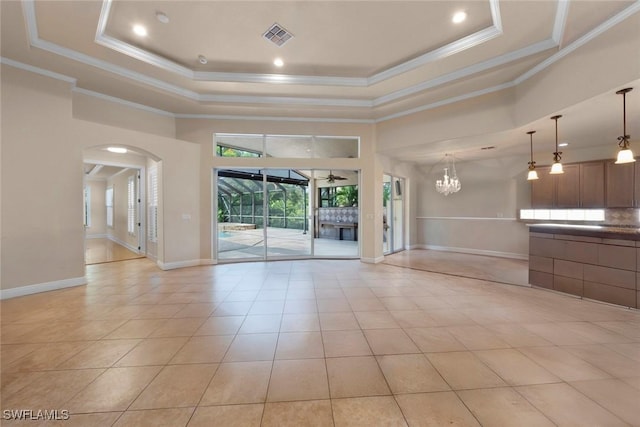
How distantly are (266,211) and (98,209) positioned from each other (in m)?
9.92

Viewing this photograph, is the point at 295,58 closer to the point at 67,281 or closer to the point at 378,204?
the point at 378,204

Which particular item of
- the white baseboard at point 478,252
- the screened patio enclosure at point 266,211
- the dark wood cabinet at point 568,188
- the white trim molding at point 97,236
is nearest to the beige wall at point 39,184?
the screened patio enclosure at point 266,211

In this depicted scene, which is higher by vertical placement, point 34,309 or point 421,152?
point 421,152

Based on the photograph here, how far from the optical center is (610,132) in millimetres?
4551

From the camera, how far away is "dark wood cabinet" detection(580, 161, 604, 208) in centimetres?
534

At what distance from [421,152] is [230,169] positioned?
4.66 m

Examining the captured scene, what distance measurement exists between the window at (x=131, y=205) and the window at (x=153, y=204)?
159 centimetres

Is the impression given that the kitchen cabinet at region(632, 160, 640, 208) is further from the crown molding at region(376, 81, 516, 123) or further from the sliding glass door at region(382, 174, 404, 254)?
the sliding glass door at region(382, 174, 404, 254)

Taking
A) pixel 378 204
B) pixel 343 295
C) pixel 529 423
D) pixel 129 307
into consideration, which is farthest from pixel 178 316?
pixel 378 204

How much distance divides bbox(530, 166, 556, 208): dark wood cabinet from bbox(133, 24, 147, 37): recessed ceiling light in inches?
328

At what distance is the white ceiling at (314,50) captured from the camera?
9.86 feet

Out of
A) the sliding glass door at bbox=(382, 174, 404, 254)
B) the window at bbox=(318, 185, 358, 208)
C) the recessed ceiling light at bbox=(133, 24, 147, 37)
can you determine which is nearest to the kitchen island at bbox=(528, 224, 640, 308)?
the sliding glass door at bbox=(382, 174, 404, 254)

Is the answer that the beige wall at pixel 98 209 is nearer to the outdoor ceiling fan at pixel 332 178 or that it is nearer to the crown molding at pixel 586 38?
the outdoor ceiling fan at pixel 332 178

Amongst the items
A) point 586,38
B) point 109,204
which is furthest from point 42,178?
point 109,204
